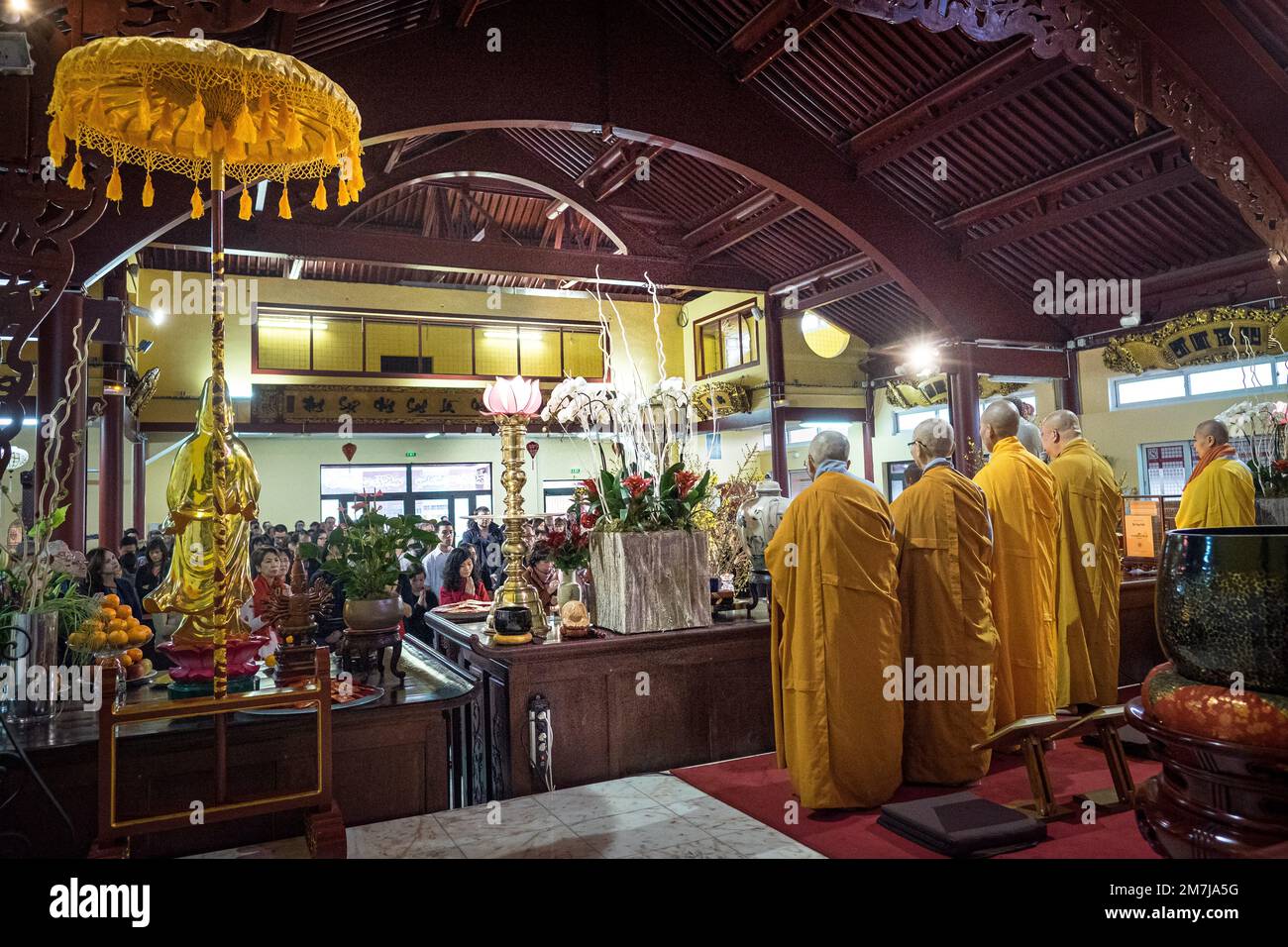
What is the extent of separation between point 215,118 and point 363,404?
10256 mm

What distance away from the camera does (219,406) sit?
7.84 feet

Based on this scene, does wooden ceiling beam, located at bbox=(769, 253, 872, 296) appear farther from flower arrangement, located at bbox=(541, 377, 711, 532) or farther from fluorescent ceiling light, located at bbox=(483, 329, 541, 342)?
flower arrangement, located at bbox=(541, 377, 711, 532)

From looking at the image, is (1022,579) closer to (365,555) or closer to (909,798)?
(909,798)

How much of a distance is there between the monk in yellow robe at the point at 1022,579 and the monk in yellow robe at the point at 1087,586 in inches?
9.8

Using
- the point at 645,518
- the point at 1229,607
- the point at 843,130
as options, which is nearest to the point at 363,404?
the point at 843,130

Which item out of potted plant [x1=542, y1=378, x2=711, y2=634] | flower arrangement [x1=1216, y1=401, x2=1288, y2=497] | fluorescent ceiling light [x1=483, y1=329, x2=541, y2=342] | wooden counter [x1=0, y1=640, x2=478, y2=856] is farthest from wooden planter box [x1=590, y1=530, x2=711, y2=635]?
fluorescent ceiling light [x1=483, y1=329, x2=541, y2=342]

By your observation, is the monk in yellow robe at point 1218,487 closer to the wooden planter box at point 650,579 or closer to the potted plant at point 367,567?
the wooden planter box at point 650,579

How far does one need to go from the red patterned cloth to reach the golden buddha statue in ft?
7.31

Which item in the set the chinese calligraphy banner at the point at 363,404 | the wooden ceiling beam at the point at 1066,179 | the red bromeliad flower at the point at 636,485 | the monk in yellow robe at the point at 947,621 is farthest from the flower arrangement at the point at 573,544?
the chinese calligraphy banner at the point at 363,404
